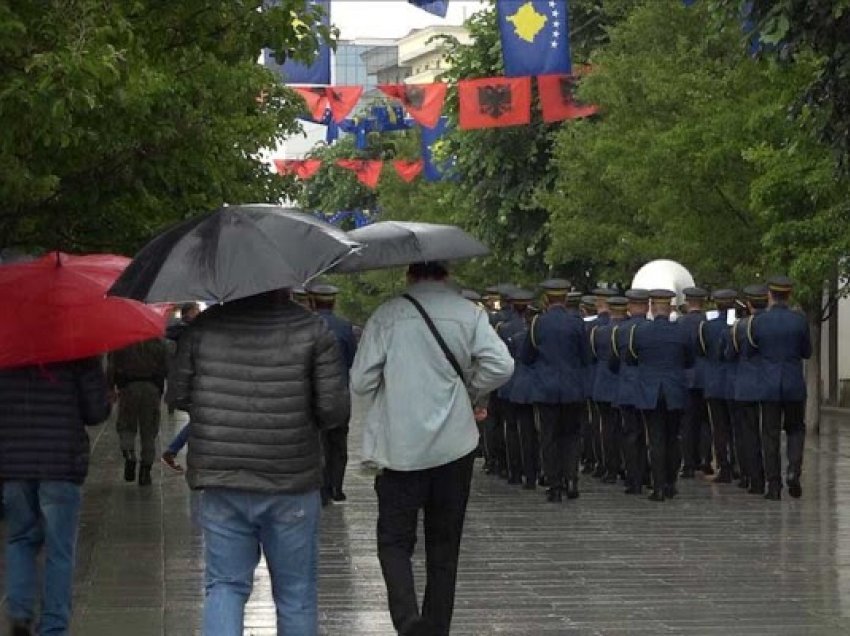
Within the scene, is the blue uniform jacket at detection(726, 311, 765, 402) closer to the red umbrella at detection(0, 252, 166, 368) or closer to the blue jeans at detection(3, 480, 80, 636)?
the red umbrella at detection(0, 252, 166, 368)

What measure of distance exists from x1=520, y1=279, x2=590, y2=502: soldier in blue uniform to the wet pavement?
0.33m

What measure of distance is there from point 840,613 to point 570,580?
6.60 feet

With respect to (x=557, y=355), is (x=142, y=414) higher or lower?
lower

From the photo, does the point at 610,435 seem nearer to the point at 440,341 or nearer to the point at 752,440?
the point at 752,440

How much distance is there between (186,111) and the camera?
51.4 feet

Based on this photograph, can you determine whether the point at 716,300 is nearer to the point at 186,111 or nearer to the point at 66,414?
the point at 186,111

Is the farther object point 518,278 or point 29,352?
point 518,278

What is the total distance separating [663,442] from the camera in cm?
1892

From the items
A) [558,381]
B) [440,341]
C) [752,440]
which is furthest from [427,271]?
[752,440]

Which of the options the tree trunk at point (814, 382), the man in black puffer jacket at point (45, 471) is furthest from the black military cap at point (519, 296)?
the man in black puffer jacket at point (45, 471)

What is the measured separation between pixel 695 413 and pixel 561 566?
780cm

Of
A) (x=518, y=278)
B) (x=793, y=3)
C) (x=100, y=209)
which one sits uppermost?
(x=793, y=3)

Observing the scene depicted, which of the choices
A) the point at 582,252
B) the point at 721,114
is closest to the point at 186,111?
the point at 721,114

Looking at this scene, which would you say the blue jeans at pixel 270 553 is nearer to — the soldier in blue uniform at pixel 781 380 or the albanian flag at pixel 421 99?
the soldier in blue uniform at pixel 781 380
